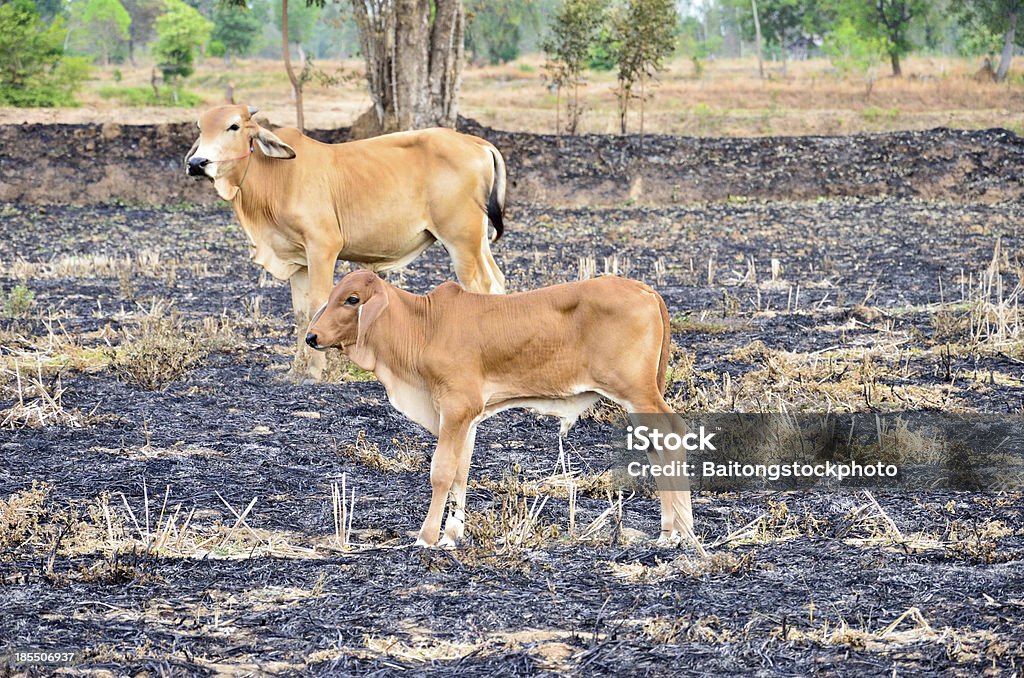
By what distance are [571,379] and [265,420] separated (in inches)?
125

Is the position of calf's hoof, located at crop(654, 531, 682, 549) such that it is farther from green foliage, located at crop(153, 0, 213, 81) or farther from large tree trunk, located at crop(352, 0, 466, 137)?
green foliage, located at crop(153, 0, 213, 81)

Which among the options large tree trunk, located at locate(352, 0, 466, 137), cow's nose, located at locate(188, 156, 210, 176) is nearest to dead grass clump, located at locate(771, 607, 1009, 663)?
cow's nose, located at locate(188, 156, 210, 176)

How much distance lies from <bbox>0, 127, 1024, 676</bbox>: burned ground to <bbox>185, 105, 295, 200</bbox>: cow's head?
1466mm

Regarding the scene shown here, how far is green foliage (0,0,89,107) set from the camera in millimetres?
43031

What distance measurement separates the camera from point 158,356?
961 centimetres

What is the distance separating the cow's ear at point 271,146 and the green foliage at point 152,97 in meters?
39.0

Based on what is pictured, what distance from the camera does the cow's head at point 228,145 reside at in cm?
912

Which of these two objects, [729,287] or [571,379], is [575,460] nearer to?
[571,379]

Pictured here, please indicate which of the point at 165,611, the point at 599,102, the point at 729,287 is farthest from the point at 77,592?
the point at 599,102

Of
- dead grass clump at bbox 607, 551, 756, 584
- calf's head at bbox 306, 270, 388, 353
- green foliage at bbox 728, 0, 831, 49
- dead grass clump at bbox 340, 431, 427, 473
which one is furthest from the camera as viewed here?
green foliage at bbox 728, 0, 831, 49

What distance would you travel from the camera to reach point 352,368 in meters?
9.88

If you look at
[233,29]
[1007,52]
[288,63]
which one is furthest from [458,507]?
[233,29]

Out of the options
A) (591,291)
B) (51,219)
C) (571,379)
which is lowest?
(51,219)

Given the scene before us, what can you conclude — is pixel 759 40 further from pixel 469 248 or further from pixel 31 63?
pixel 469 248
